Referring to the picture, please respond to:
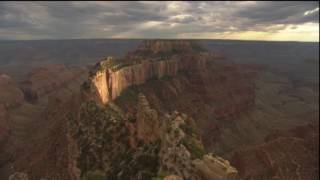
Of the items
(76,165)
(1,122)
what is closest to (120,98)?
(1,122)

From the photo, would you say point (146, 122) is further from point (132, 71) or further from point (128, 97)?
point (132, 71)

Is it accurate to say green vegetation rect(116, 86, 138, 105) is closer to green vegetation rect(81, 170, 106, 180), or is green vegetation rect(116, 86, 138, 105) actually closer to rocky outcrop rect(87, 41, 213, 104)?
rocky outcrop rect(87, 41, 213, 104)

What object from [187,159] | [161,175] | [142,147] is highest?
[187,159]

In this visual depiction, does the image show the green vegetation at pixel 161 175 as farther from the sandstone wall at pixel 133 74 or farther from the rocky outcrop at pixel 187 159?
the sandstone wall at pixel 133 74

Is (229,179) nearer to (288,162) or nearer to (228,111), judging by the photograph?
(288,162)

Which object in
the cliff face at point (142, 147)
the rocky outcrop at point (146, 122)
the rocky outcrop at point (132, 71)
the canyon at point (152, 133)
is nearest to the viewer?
the cliff face at point (142, 147)

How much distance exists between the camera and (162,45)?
197000 millimetres

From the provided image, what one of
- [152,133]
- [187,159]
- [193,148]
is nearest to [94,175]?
[152,133]

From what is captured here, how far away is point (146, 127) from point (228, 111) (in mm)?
111365

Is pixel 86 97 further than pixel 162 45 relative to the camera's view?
No

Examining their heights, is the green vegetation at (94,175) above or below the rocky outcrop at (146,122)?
below

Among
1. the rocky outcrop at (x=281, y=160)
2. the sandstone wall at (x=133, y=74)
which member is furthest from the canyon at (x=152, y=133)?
the sandstone wall at (x=133, y=74)

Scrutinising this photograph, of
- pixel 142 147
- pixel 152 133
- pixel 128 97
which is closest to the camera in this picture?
pixel 142 147

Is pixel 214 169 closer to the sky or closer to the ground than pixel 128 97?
closer to the sky
